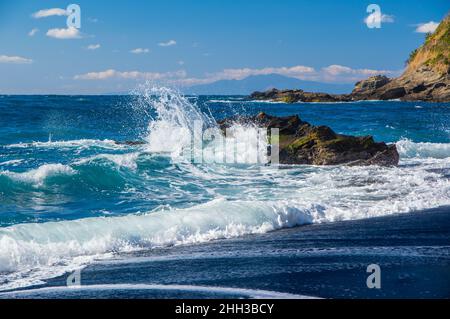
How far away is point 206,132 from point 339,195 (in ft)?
41.5

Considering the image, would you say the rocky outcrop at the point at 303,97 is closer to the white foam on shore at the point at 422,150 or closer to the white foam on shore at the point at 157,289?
the white foam on shore at the point at 422,150

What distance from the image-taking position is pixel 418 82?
96438mm

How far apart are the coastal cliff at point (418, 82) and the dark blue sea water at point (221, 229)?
7455 cm

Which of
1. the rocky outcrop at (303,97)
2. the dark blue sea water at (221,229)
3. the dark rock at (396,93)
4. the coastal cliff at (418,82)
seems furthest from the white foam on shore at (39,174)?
the rocky outcrop at (303,97)

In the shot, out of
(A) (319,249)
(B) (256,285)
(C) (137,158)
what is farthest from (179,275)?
(C) (137,158)

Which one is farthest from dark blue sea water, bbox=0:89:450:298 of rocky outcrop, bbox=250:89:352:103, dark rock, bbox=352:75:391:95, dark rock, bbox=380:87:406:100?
dark rock, bbox=352:75:391:95

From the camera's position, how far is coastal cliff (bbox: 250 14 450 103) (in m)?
91.5

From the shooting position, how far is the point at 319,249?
8.94 metres

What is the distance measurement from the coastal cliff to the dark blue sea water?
7455 centimetres

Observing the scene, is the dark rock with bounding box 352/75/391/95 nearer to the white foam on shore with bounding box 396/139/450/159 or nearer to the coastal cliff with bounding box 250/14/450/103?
the coastal cliff with bounding box 250/14/450/103

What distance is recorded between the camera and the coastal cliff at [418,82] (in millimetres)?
91500

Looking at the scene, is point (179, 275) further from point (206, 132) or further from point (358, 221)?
point (206, 132)

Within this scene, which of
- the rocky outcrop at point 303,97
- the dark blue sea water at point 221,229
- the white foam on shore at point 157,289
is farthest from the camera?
the rocky outcrop at point 303,97

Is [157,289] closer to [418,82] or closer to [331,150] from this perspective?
[331,150]
